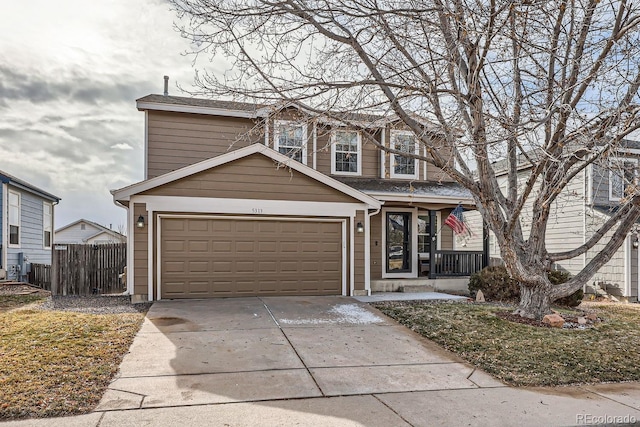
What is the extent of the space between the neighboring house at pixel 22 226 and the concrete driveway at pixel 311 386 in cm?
1093

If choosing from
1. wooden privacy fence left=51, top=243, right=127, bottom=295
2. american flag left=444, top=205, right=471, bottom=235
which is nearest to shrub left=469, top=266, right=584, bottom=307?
american flag left=444, top=205, right=471, bottom=235

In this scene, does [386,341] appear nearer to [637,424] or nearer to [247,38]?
[637,424]

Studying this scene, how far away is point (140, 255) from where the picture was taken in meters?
10.4

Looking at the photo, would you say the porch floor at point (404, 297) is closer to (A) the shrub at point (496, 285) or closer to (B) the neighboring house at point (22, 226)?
(A) the shrub at point (496, 285)

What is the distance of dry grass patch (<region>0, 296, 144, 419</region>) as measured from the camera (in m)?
4.42

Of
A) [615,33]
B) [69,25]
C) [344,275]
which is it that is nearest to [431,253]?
[344,275]

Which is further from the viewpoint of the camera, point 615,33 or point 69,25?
point 69,25

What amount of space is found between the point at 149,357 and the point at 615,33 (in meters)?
8.65

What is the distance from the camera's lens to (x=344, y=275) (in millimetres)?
11898

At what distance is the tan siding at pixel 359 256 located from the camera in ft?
39.1

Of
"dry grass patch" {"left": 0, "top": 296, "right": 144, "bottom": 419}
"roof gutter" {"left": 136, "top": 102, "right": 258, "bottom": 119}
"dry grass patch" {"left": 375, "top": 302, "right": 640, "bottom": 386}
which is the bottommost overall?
"dry grass patch" {"left": 375, "top": 302, "right": 640, "bottom": 386}

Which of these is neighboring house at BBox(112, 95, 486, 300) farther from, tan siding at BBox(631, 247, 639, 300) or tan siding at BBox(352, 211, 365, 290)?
tan siding at BBox(631, 247, 639, 300)

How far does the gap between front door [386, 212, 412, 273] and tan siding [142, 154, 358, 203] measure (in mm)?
3153
